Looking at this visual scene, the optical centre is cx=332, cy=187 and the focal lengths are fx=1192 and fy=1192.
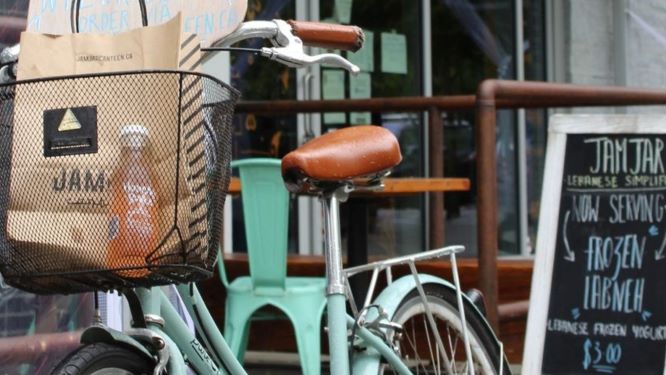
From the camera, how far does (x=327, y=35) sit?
2.46 meters

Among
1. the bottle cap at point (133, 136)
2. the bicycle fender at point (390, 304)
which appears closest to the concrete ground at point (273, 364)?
the bicycle fender at point (390, 304)

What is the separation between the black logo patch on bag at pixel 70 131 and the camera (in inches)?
75.0

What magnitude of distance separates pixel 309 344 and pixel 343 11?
357 centimetres

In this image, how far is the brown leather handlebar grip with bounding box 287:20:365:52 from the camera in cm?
243

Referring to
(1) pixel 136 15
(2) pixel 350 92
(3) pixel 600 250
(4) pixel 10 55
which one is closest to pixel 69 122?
(4) pixel 10 55

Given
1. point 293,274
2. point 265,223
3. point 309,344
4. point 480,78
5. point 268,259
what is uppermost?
point 480,78

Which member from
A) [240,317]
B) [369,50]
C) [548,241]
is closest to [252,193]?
[240,317]

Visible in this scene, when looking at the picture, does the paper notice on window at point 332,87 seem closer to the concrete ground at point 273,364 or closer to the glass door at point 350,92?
the glass door at point 350,92

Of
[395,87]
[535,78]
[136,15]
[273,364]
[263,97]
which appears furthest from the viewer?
[535,78]

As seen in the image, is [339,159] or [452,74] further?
[452,74]

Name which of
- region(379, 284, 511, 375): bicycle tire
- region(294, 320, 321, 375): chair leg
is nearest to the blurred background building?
region(294, 320, 321, 375): chair leg

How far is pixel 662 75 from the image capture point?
26.6 feet

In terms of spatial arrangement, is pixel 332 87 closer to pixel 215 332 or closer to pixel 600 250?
pixel 600 250

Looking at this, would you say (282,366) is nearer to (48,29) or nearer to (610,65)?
(48,29)
